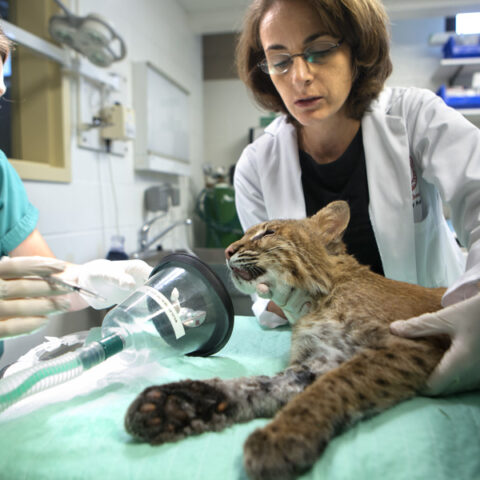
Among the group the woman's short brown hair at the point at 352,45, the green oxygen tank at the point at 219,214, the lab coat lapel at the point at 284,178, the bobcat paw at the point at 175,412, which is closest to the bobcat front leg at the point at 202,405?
the bobcat paw at the point at 175,412

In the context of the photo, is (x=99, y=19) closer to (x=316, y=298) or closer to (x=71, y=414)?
(x=316, y=298)

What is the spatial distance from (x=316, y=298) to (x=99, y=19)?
63.4 inches

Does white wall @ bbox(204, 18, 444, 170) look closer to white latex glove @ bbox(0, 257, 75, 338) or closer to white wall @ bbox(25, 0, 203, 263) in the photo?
white wall @ bbox(25, 0, 203, 263)

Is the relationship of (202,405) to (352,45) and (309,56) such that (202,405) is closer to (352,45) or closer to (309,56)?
(309,56)

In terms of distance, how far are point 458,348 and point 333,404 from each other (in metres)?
0.24

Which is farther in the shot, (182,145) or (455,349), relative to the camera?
(182,145)

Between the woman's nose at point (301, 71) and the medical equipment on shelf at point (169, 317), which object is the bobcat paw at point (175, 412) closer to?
the medical equipment on shelf at point (169, 317)

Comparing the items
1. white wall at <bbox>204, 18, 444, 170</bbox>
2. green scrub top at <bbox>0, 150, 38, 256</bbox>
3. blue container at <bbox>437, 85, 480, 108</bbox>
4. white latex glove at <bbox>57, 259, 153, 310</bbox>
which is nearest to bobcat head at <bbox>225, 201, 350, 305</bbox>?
white latex glove at <bbox>57, 259, 153, 310</bbox>

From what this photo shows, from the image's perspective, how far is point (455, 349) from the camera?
62cm

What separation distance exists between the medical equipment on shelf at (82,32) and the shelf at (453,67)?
2461 millimetres

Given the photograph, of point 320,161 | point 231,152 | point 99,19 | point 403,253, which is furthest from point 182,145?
point 403,253

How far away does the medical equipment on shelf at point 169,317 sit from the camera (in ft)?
2.28

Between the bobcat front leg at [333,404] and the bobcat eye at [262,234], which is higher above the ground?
A: the bobcat eye at [262,234]

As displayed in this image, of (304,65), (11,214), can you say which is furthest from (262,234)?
(11,214)
